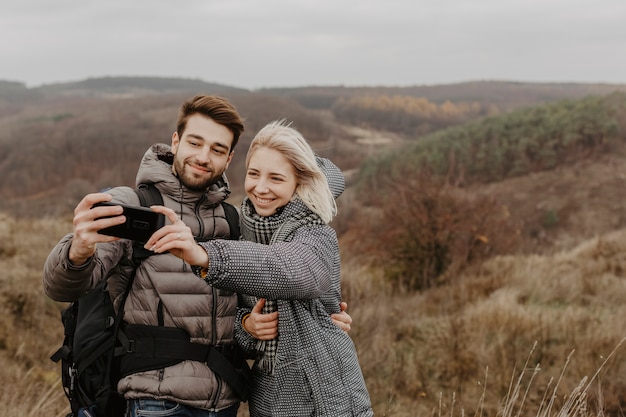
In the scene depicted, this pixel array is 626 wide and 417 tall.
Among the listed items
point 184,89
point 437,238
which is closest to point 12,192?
point 437,238

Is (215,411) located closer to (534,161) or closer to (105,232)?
(105,232)

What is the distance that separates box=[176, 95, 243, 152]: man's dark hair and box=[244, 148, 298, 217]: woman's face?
1.09ft

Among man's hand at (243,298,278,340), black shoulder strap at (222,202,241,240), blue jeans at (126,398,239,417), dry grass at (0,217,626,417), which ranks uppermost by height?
black shoulder strap at (222,202,241,240)

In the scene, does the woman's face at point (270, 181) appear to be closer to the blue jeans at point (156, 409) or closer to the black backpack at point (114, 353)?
the black backpack at point (114, 353)

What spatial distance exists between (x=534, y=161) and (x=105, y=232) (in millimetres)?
42667

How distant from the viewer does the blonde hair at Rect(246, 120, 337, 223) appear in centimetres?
200

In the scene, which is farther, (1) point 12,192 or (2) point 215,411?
(1) point 12,192

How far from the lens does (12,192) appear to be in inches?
2817

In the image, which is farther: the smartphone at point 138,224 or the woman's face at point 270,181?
the woman's face at point 270,181

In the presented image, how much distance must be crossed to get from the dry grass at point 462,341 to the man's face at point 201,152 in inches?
97.4

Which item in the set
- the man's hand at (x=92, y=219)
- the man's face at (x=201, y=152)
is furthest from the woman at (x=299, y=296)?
the man's hand at (x=92, y=219)

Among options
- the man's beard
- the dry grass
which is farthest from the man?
the dry grass

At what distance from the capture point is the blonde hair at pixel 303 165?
200cm

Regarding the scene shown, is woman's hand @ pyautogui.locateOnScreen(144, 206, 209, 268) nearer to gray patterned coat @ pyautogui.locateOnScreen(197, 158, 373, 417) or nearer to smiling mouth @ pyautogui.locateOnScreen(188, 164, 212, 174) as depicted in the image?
gray patterned coat @ pyautogui.locateOnScreen(197, 158, 373, 417)
